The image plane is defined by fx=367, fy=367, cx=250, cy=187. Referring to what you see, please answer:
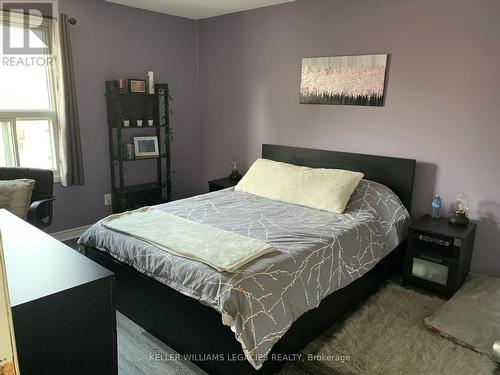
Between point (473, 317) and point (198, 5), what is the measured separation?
11.7 feet

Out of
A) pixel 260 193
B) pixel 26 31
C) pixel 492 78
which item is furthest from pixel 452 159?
pixel 26 31

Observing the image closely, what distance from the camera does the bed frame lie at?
5.91 ft

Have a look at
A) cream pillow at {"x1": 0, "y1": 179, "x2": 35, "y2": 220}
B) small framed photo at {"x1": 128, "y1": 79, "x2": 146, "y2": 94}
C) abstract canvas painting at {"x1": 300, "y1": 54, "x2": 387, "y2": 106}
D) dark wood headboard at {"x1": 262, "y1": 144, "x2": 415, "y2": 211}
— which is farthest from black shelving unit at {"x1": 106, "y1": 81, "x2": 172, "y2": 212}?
abstract canvas painting at {"x1": 300, "y1": 54, "x2": 387, "y2": 106}

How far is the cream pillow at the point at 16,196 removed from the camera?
2.73m

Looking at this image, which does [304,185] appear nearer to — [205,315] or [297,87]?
[297,87]

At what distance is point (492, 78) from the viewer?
2.61 m

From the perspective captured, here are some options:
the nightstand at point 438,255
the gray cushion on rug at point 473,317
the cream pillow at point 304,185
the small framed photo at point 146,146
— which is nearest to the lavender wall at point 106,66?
the small framed photo at point 146,146

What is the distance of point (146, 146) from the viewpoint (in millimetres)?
4035

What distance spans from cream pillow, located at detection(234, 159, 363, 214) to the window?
192 cm

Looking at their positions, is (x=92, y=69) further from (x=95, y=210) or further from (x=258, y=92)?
(x=258, y=92)

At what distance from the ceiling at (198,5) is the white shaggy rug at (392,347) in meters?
2.91

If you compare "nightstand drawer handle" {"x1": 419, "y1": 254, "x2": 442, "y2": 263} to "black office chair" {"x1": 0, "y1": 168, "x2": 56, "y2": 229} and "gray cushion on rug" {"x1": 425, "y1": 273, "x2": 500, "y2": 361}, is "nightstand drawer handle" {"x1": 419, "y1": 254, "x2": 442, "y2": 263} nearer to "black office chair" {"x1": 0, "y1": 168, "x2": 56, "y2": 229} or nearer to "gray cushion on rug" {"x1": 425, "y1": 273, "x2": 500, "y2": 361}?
"gray cushion on rug" {"x1": 425, "y1": 273, "x2": 500, "y2": 361}

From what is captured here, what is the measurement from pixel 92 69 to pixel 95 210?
56.3 inches

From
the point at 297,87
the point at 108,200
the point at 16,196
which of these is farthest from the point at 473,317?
the point at 108,200
